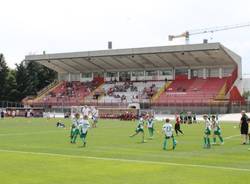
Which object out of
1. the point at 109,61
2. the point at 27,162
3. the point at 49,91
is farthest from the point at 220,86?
the point at 27,162

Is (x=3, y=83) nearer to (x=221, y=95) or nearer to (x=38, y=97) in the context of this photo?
(x=38, y=97)

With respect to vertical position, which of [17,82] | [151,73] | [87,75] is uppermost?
[87,75]

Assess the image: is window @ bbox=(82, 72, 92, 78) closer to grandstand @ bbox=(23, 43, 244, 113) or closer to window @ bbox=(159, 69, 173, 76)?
grandstand @ bbox=(23, 43, 244, 113)

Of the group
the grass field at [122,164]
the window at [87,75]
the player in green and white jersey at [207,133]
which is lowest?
the grass field at [122,164]

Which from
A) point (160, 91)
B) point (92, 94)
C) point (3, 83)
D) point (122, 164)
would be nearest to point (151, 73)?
point (160, 91)

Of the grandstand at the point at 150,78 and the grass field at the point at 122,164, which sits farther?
the grandstand at the point at 150,78

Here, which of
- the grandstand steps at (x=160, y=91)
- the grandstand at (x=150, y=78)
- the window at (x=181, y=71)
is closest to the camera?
the grandstand at (x=150, y=78)

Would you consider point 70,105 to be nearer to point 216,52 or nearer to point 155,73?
point 155,73

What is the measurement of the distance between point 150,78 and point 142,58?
672 centimetres

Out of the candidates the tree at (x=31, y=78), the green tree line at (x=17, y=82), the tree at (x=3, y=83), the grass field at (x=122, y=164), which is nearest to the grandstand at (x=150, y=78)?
the tree at (x=31, y=78)

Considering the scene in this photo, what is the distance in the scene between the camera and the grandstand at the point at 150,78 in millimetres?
83250

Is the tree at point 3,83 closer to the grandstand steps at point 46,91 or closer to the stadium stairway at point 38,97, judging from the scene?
Answer: the stadium stairway at point 38,97

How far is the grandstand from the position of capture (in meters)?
83.2

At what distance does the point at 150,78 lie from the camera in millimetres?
97000
